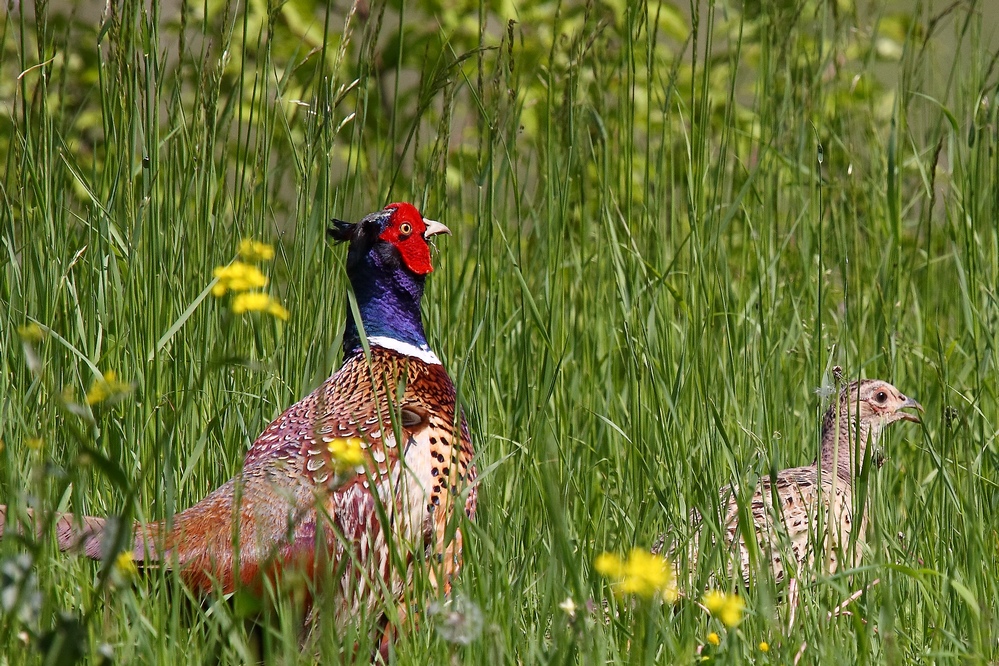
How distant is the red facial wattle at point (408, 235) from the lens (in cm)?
368

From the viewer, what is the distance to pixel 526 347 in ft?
10.9

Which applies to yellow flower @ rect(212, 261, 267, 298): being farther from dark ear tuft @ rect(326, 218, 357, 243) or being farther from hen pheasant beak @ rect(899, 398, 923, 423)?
hen pheasant beak @ rect(899, 398, 923, 423)

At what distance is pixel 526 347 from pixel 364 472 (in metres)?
0.57

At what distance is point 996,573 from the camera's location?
305 centimetres

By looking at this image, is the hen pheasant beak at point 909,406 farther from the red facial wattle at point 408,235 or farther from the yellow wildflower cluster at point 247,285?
the yellow wildflower cluster at point 247,285

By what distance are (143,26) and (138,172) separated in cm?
40

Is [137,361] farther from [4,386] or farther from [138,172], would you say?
[138,172]

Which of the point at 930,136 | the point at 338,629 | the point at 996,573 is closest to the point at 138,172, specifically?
the point at 338,629

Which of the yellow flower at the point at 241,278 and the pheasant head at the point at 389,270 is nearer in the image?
the yellow flower at the point at 241,278

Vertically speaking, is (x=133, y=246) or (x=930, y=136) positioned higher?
(x=930, y=136)

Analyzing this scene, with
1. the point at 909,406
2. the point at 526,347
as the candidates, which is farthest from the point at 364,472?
the point at 909,406

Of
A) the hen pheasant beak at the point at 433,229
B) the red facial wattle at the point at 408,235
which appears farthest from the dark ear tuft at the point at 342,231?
the hen pheasant beak at the point at 433,229

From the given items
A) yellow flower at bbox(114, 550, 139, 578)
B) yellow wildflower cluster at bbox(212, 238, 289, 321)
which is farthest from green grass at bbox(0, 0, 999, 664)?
yellow wildflower cluster at bbox(212, 238, 289, 321)

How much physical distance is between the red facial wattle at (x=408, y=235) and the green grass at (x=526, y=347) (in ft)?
0.43
